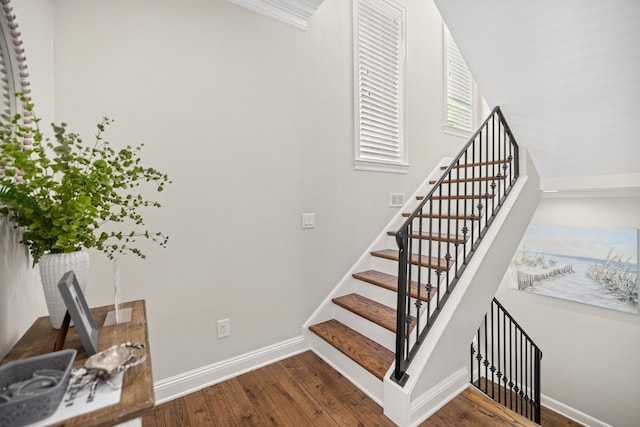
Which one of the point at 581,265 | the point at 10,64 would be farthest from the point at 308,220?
the point at 581,265

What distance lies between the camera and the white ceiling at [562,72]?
5.65 feet

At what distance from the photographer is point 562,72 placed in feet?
6.54

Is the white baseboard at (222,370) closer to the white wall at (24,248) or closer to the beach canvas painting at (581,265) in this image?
the white wall at (24,248)

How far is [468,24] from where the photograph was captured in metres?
2.09

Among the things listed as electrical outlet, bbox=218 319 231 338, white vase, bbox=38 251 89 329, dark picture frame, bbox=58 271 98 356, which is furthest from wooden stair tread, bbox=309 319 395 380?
white vase, bbox=38 251 89 329

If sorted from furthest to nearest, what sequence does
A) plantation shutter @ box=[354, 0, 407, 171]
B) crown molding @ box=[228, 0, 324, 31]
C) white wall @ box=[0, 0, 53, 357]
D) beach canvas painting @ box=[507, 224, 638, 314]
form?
1. beach canvas painting @ box=[507, 224, 638, 314]
2. plantation shutter @ box=[354, 0, 407, 171]
3. crown molding @ box=[228, 0, 324, 31]
4. white wall @ box=[0, 0, 53, 357]

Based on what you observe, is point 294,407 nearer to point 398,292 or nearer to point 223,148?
point 398,292

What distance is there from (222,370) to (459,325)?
1.70 meters

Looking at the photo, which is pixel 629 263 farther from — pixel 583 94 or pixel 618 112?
pixel 583 94

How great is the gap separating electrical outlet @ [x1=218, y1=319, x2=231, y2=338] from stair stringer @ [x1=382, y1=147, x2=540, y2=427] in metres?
1.14

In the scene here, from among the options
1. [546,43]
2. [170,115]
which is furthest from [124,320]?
[546,43]

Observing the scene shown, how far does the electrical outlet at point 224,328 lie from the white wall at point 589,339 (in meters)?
4.28

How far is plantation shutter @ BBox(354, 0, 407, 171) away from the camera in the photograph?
2.84 m

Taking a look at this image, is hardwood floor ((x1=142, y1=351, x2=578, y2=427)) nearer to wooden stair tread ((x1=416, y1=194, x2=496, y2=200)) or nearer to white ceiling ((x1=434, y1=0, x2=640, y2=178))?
wooden stair tread ((x1=416, y1=194, x2=496, y2=200))
